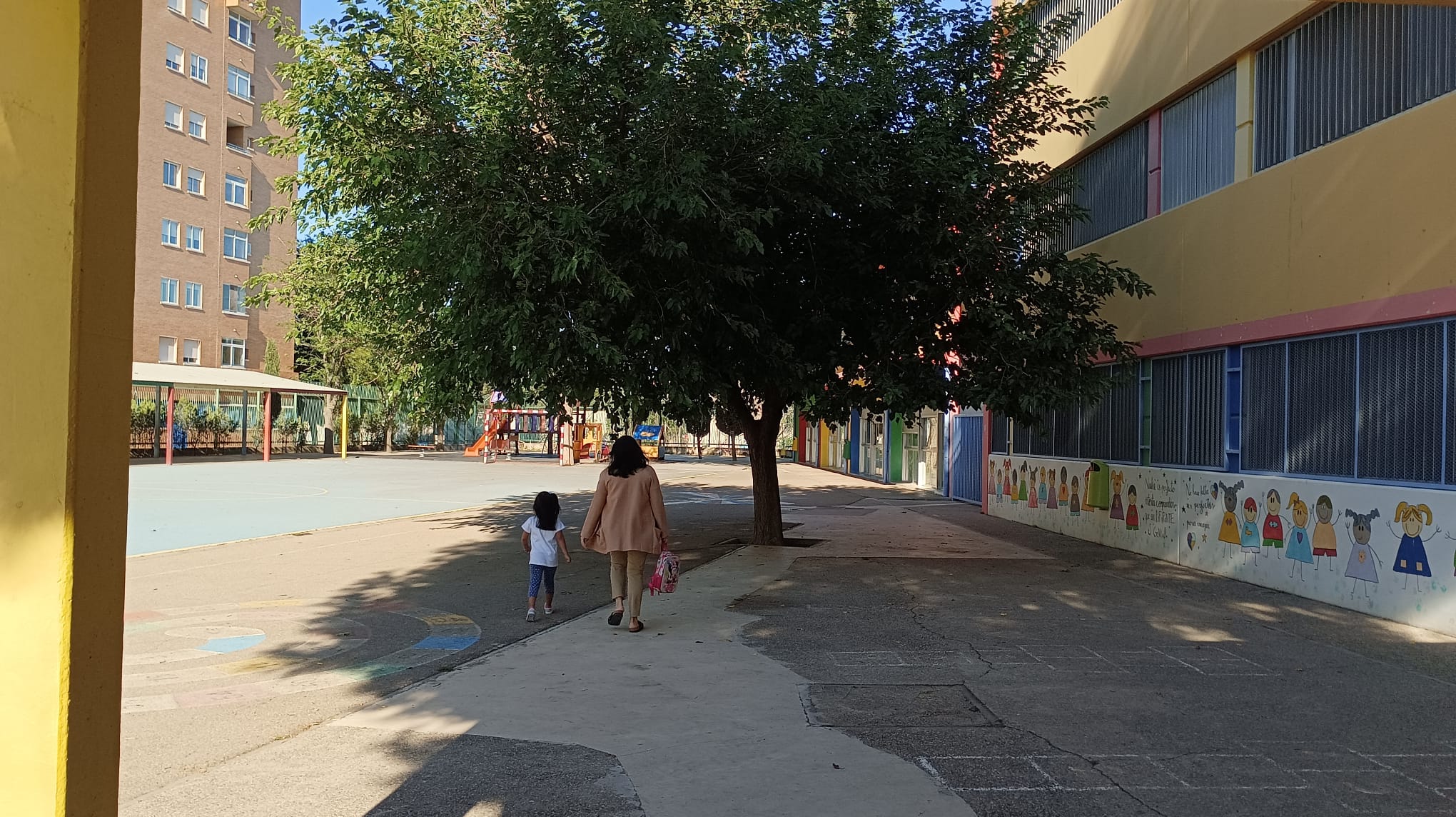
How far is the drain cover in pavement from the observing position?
19.8 feet

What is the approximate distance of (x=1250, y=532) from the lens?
1212 cm

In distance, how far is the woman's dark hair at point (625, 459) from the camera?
9.03 meters

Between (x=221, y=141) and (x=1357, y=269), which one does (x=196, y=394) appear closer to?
(x=221, y=141)

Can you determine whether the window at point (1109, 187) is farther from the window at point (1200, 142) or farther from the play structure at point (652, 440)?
the play structure at point (652, 440)

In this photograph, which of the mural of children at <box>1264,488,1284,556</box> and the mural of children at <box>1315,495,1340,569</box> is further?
the mural of children at <box>1264,488,1284,556</box>

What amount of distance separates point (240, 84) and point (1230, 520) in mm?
47726

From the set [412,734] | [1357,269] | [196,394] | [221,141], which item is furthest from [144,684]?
[221,141]

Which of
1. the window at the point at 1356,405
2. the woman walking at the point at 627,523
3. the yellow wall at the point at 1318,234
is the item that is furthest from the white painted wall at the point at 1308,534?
the woman walking at the point at 627,523

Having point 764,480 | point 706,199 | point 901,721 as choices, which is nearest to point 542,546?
point 706,199

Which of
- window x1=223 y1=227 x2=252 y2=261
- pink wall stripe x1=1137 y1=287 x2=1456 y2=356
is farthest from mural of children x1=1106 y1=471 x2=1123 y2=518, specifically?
window x1=223 y1=227 x2=252 y2=261

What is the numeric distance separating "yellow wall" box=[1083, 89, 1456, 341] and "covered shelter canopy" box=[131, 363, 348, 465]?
29.8 m

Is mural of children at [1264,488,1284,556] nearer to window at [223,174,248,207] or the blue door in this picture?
the blue door

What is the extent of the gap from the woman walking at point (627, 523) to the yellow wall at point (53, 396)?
249 inches

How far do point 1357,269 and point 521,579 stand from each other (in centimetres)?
925
